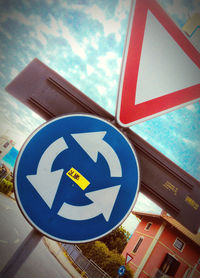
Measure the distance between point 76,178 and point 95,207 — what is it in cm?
16

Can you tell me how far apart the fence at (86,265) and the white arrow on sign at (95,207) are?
1084cm

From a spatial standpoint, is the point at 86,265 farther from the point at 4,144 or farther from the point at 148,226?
the point at 4,144

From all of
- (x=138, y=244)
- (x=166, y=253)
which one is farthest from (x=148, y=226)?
(x=166, y=253)

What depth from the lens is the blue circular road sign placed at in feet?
2.05

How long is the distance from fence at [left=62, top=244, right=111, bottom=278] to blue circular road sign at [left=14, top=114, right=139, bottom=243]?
1083 cm

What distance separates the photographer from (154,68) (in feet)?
3.14

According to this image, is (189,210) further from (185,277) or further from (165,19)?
(185,277)

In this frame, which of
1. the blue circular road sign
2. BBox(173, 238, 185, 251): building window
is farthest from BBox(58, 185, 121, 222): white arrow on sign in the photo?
BBox(173, 238, 185, 251): building window

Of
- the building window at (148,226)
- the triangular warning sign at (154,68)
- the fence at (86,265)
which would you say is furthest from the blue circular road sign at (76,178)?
the building window at (148,226)

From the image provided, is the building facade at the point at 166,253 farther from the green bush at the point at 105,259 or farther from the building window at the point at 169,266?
the green bush at the point at 105,259

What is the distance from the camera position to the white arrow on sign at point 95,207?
Result: 65 cm

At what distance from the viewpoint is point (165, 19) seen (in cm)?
99

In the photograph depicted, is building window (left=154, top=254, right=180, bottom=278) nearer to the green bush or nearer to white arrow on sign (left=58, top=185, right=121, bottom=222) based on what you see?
the green bush

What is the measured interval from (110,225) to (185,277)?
1358 centimetres
